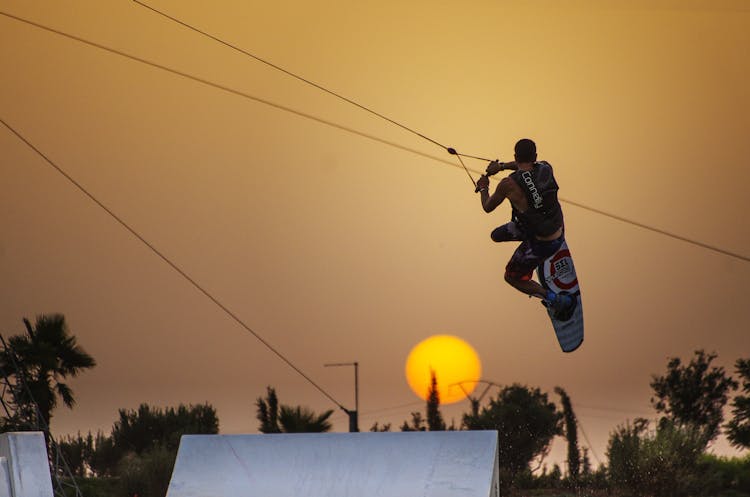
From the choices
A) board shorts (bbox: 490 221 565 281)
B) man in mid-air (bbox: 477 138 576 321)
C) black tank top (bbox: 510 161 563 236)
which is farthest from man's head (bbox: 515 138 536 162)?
board shorts (bbox: 490 221 565 281)

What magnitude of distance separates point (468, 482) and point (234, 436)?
209 inches

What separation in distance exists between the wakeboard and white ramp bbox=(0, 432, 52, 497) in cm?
793

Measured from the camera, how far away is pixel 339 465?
20.8 m

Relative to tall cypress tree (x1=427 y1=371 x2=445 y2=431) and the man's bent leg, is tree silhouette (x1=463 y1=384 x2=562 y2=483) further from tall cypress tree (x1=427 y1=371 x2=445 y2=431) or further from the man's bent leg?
the man's bent leg

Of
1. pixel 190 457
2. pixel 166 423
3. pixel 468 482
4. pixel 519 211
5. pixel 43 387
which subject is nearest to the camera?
pixel 519 211

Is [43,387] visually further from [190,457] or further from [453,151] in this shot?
[453,151]

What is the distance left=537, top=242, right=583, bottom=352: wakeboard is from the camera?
46.3 ft

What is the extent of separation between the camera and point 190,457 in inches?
881

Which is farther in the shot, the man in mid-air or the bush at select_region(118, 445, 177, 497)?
the bush at select_region(118, 445, 177, 497)

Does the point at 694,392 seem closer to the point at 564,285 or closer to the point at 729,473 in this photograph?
the point at 729,473

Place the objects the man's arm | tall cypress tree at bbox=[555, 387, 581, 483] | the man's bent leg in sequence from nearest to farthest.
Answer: the man's arm < the man's bent leg < tall cypress tree at bbox=[555, 387, 581, 483]

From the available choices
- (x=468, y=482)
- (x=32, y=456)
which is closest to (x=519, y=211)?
(x=468, y=482)

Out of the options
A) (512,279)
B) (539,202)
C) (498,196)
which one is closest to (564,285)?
(512,279)

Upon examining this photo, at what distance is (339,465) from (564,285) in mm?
8104
